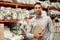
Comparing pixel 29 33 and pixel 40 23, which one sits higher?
pixel 40 23

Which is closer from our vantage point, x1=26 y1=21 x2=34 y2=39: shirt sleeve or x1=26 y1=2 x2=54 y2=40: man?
x1=26 y1=21 x2=34 y2=39: shirt sleeve

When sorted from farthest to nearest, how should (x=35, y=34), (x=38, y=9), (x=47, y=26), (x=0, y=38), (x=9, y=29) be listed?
(x=9, y=29), (x=0, y=38), (x=47, y=26), (x=38, y=9), (x=35, y=34)

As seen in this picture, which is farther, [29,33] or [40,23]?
[40,23]

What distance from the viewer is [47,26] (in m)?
3.31

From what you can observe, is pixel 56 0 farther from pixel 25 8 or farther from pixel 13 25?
pixel 13 25

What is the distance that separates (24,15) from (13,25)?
40 cm

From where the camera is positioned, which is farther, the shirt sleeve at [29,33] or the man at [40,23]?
the man at [40,23]

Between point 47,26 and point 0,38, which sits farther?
point 0,38

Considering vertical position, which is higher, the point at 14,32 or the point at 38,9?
the point at 38,9

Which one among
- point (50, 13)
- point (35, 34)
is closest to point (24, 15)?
point (50, 13)

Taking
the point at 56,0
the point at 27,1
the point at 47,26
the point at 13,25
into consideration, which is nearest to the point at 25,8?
the point at 27,1

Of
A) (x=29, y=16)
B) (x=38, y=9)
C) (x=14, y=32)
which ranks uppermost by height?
(x=38, y=9)

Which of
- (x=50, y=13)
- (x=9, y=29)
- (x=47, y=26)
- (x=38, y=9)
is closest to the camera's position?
(x=38, y=9)

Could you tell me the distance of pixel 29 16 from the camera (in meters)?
5.28
